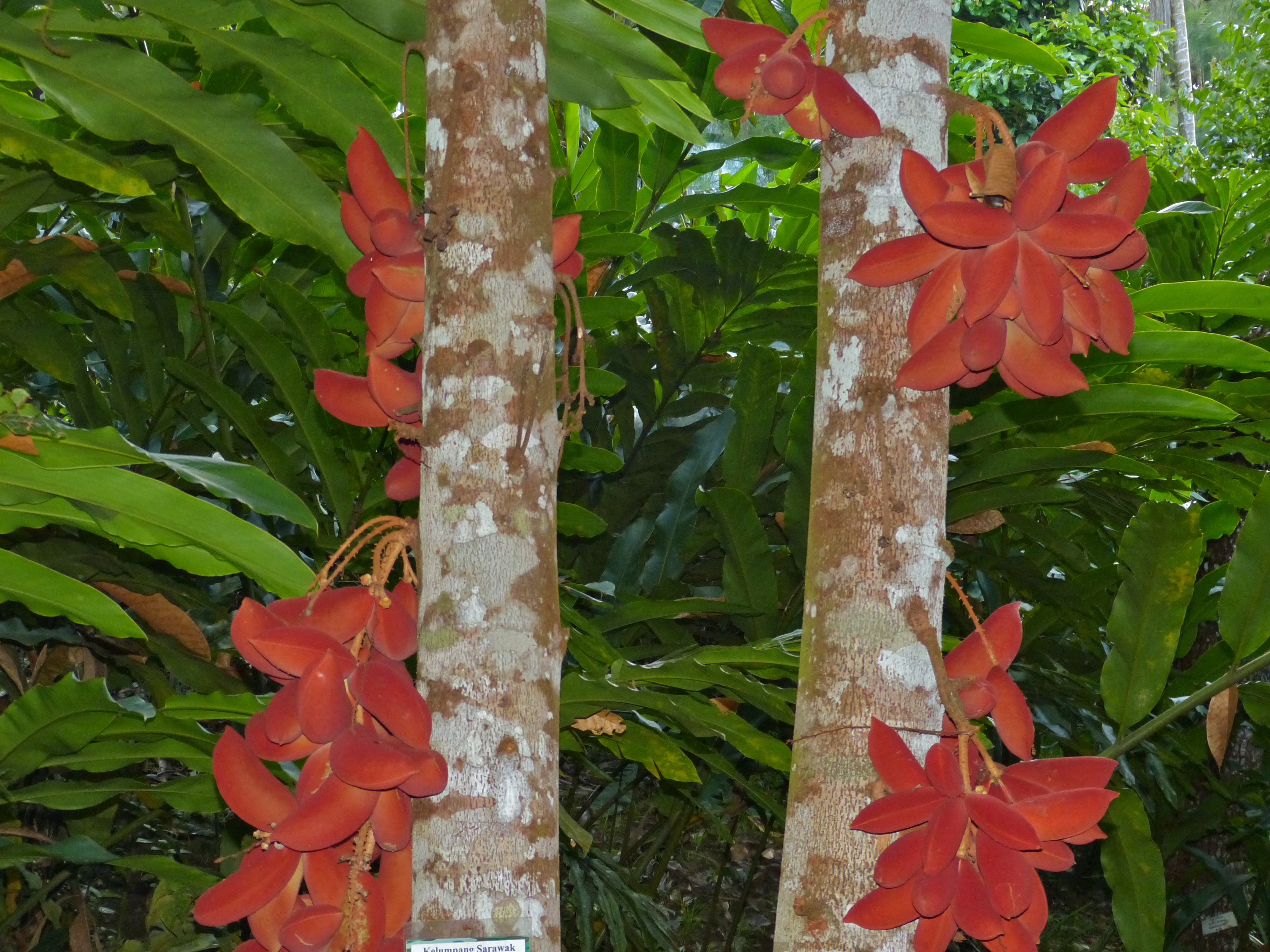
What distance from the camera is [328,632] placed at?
0.73m

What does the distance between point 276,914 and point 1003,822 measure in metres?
0.46

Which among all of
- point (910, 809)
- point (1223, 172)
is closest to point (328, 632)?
point (910, 809)

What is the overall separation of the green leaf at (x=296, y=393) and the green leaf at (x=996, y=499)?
0.81 m

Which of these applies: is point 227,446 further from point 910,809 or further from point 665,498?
point 910,809

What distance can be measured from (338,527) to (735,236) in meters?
0.76

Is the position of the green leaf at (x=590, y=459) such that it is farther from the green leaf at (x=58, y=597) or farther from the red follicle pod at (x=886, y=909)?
the red follicle pod at (x=886, y=909)

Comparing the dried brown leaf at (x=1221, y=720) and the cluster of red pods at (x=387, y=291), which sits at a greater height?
the cluster of red pods at (x=387, y=291)

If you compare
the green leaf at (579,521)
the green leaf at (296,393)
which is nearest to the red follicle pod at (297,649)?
the green leaf at (579,521)

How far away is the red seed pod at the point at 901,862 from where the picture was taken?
649 millimetres

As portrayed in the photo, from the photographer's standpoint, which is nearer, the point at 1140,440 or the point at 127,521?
the point at 127,521

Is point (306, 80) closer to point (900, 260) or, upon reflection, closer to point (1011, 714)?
point (900, 260)

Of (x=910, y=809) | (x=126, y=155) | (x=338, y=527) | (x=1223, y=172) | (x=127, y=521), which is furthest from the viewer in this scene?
(x=1223, y=172)

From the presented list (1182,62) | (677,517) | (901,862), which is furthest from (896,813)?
(1182,62)

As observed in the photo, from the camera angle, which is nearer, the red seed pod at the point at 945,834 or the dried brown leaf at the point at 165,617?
the red seed pod at the point at 945,834
